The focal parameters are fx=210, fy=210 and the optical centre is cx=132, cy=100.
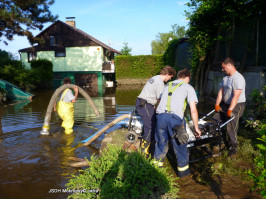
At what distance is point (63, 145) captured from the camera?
6.13 meters

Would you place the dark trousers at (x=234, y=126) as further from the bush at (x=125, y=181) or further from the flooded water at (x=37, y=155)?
the flooded water at (x=37, y=155)

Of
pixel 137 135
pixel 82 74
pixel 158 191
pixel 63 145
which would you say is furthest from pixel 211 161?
pixel 82 74

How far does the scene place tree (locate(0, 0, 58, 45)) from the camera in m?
14.6

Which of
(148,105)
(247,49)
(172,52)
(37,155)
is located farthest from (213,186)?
(172,52)

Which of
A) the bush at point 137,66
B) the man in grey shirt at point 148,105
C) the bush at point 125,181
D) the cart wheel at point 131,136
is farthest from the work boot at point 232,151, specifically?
the bush at point 137,66

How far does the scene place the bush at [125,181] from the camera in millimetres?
2715

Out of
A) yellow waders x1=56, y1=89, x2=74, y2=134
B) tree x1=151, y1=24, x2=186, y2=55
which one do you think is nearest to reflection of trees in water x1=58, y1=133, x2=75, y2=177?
yellow waders x1=56, y1=89, x2=74, y2=134

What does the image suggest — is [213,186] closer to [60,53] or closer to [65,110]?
[65,110]

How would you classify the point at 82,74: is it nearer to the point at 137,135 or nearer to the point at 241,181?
the point at 137,135

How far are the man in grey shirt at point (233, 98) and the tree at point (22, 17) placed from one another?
48.5ft

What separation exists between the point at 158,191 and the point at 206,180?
141cm

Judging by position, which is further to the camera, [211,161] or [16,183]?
[211,161]

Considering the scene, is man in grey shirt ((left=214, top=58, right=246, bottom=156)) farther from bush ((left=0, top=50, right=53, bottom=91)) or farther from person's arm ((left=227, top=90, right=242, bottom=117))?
bush ((left=0, top=50, right=53, bottom=91))

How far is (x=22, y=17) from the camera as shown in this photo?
1552cm
